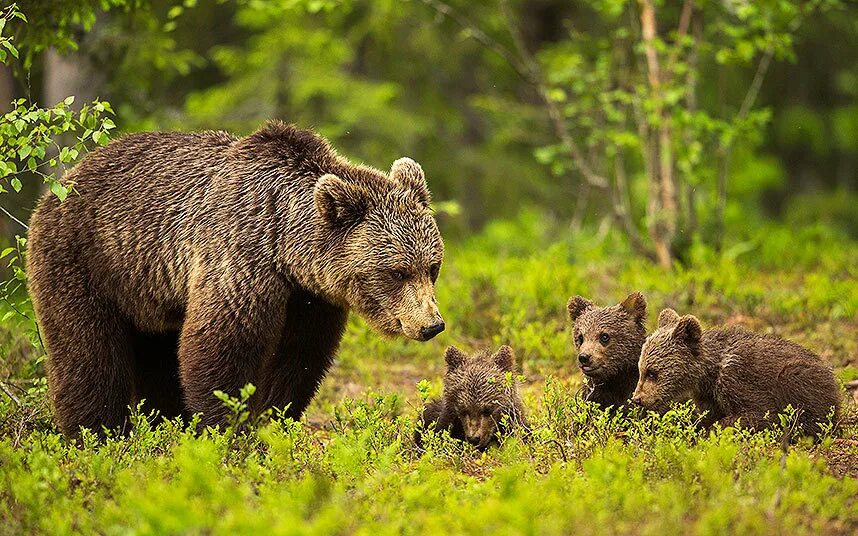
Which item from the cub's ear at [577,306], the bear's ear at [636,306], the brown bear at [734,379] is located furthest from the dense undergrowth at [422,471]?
the bear's ear at [636,306]

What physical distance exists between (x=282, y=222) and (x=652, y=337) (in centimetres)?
253

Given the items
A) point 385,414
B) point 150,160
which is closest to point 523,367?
point 385,414

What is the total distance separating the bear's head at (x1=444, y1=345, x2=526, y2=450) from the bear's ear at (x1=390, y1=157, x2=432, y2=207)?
118cm

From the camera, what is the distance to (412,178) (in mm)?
7309

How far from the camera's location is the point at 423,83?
20859 millimetres

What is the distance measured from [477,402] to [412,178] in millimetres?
1581

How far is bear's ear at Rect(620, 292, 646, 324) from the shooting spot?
25.0 feet

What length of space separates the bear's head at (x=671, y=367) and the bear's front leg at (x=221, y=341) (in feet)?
7.96

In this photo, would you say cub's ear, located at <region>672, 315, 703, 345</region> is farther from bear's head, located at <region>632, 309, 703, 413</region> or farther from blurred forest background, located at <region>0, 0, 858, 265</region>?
blurred forest background, located at <region>0, 0, 858, 265</region>

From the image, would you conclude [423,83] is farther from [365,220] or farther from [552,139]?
[365,220]

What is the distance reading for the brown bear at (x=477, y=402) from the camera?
7.50 m

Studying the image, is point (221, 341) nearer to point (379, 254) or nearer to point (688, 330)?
point (379, 254)

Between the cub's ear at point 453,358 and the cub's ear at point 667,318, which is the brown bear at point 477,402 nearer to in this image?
the cub's ear at point 453,358

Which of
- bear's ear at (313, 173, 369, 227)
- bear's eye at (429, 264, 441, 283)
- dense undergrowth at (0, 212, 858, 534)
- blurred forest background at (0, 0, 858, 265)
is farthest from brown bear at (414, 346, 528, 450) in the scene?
blurred forest background at (0, 0, 858, 265)
